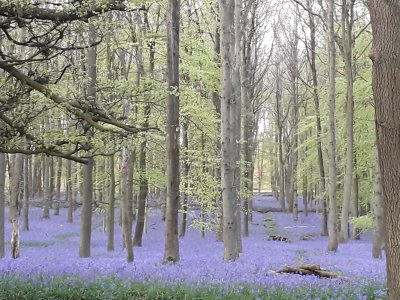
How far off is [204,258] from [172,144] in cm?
368

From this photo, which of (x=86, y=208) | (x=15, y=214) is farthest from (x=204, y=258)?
(x=15, y=214)

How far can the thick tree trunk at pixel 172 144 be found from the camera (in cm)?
1224

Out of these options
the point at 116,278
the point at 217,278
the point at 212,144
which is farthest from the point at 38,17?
the point at 212,144

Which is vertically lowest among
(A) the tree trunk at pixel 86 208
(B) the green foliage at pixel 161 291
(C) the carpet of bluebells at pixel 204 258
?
(C) the carpet of bluebells at pixel 204 258

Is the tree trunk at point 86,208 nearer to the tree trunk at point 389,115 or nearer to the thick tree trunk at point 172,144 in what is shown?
the thick tree trunk at point 172,144

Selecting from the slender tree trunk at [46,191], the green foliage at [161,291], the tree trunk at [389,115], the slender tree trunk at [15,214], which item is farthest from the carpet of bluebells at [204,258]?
the tree trunk at [389,115]

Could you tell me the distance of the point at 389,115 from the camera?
4.17 metres

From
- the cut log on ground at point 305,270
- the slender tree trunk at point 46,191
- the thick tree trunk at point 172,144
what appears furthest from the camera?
the slender tree trunk at point 46,191

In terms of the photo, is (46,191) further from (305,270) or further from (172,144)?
(305,270)

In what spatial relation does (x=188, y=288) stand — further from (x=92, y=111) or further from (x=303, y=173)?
(x=303, y=173)

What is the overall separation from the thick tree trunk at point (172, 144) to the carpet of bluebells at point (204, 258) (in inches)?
25.9

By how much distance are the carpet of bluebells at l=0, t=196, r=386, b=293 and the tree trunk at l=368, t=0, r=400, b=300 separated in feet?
10.4

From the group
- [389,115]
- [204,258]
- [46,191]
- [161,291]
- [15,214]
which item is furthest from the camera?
[46,191]

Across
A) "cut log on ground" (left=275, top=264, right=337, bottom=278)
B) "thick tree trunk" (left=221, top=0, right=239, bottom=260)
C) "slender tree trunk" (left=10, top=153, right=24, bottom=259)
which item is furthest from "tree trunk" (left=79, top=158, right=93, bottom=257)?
"cut log on ground" (left=275, top=264, right=337, bottom=278)
